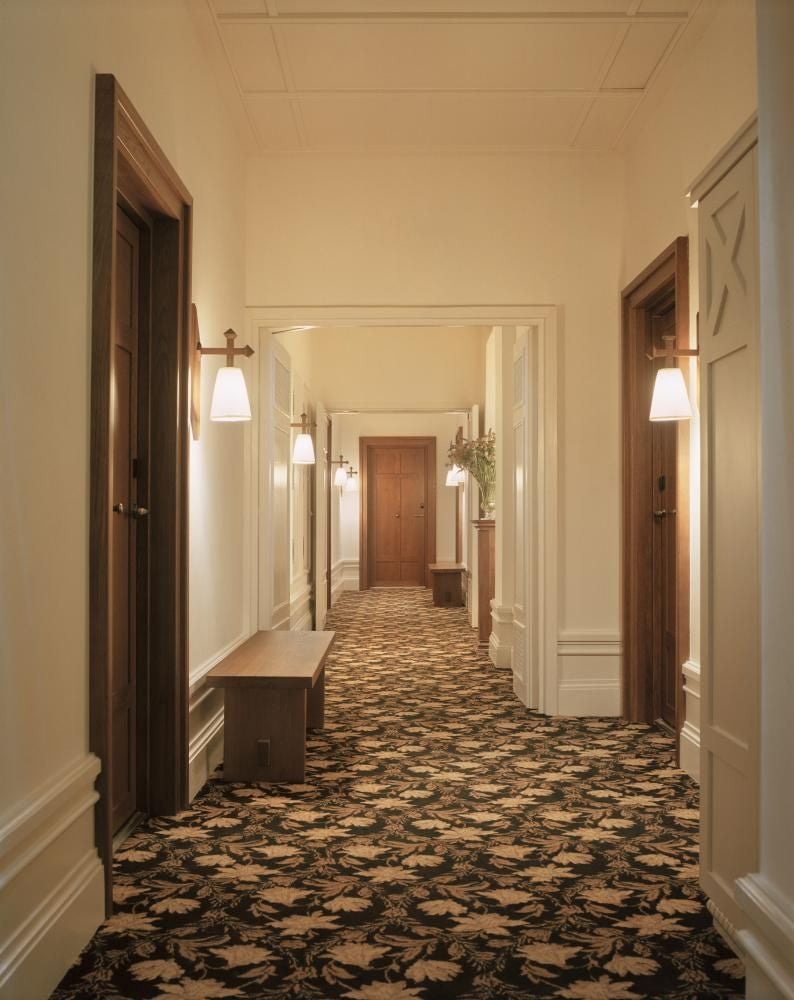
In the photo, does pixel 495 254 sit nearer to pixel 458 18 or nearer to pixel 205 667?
pixel 458 18

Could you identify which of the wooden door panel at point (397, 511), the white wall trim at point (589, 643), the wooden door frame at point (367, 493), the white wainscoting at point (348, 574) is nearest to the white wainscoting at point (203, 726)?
the white wall trim at point (589, 643)

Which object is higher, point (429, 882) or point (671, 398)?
point (671, 398)

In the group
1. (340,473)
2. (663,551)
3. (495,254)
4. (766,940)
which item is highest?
(495,254)

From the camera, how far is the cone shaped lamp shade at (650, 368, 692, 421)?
439 cm

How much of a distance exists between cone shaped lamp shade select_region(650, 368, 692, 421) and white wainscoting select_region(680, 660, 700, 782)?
1215 millimetres

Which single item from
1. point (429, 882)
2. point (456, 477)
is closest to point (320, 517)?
point (456, 477)

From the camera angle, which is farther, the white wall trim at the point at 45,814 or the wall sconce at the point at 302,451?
the wall sconce at the point at 302,451

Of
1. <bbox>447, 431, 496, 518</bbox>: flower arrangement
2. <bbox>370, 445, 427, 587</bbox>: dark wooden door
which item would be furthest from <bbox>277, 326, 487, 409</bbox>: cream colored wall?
<bbox>370, 445, 427, 587</bbox>: dark wooden door

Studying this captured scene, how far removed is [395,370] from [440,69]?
7.19 meters

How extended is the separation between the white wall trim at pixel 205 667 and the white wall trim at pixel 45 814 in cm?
141

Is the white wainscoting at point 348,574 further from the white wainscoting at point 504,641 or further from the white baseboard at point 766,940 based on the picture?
the white baseboard at point 766,940

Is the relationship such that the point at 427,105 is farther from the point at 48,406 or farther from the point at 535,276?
the point at 48,406

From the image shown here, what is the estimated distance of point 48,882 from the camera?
2412 millimetres

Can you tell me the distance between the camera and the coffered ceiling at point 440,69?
4.26 m
